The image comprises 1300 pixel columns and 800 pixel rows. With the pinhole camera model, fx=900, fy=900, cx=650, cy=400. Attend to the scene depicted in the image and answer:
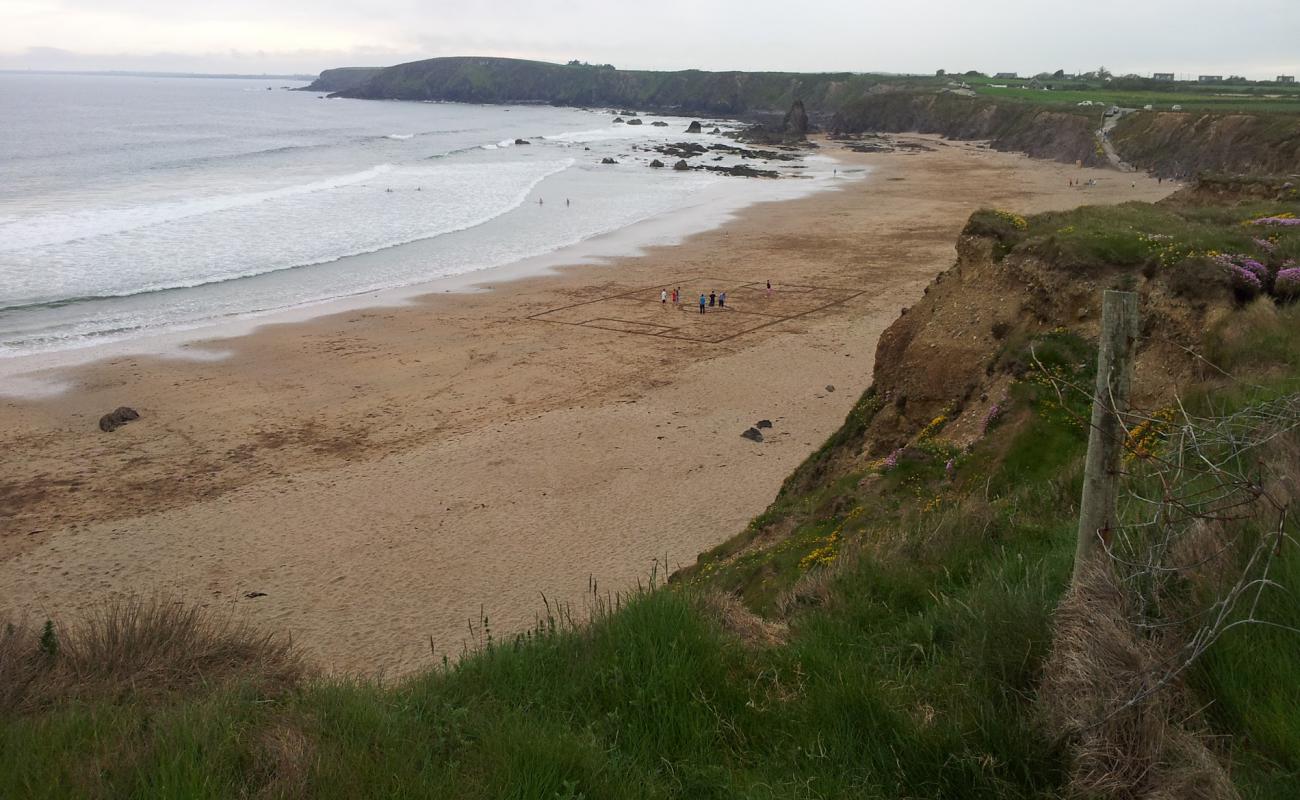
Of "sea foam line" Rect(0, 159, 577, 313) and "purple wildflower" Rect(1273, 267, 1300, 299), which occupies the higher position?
"purple wildflower" Rect(1273, 267, 1300, 299)

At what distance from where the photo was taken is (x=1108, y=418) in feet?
15.3

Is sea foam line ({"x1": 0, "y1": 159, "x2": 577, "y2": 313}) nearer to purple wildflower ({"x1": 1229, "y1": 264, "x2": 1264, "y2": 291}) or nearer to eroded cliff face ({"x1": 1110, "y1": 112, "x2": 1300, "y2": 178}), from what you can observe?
purple wildflower ({"x1": 1229, "y1": 264, "x2": 1264, "y2": 291})

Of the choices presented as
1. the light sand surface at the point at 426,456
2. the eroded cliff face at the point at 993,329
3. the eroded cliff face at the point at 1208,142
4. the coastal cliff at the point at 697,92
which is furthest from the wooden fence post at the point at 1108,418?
the coastal cliff at the point at 697,92

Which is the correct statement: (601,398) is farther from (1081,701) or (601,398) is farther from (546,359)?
(1081,701)

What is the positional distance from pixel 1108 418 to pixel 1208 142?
62.1m

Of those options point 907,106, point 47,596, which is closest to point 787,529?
point 47,596

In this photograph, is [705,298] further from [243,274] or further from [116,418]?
[243,274]

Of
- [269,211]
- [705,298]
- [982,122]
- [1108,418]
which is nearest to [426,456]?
[705,298]

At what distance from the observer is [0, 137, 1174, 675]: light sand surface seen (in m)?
12.9

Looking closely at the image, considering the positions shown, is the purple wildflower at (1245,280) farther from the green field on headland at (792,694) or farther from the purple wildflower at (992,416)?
the purple wildflower at (992,416)

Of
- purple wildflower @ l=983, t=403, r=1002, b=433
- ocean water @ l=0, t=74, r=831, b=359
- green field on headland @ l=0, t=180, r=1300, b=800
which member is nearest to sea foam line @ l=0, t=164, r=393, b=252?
ocean water @ l=0, t=74, r=831, b=359

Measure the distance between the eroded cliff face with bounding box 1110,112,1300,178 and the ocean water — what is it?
22770mm

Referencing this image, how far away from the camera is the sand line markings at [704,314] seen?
26.3m

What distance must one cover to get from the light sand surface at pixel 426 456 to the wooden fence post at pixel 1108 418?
23.2ft
